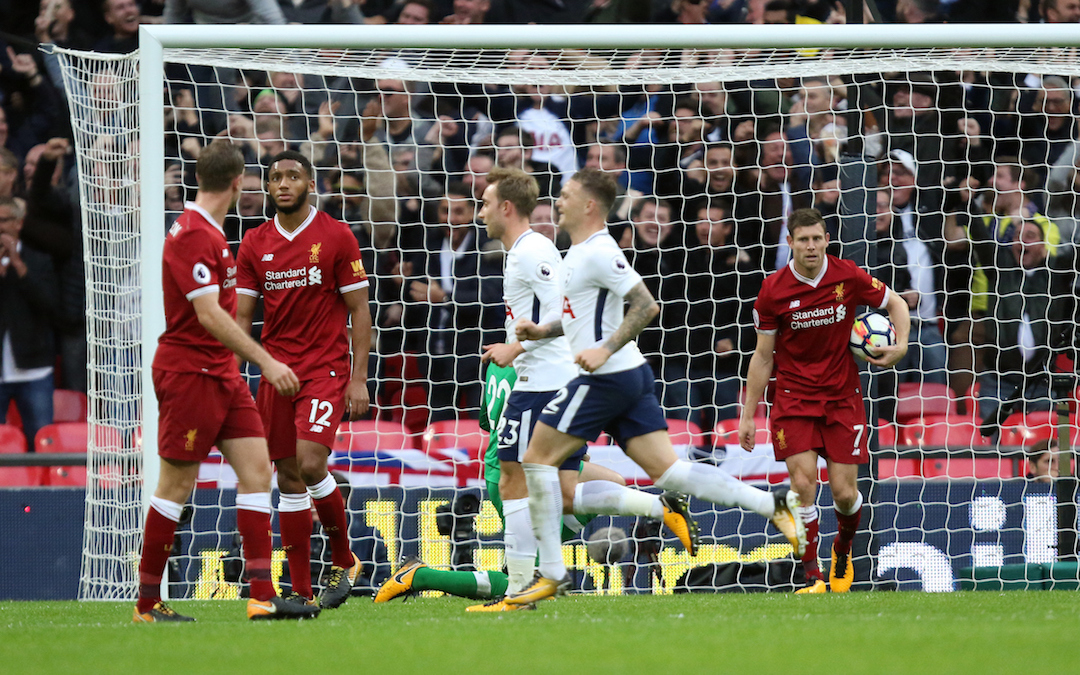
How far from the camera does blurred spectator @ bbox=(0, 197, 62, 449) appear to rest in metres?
8.95

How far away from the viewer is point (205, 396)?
5371 mm

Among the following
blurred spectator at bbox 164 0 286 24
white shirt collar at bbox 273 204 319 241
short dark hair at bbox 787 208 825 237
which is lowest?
white shirt collar at bbox 273 204 319 241

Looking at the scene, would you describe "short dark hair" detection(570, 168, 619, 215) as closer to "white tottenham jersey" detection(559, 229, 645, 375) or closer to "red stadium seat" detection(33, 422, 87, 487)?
"white tottenham jersey" detection(559, 229, 645, 375)

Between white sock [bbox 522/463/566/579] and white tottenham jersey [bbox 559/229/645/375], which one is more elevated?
Answer: white tottenham jersey [bbox 559/229/645/375]

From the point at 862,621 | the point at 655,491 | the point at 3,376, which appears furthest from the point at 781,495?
the point at 3,376

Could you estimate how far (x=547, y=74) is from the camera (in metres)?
8.20

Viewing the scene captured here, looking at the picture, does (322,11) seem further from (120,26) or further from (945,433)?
(945,433)

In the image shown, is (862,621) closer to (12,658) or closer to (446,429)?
(12,658)

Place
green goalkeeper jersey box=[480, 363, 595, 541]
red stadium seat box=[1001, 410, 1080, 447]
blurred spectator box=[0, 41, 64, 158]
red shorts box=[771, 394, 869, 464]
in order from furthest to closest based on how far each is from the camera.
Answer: blurred spectator box=[0, 41, 64, 158] → red stadium seat box=[1001, 410, 1080, 447] → red shorts box=[771, 394, 869, 464] → green goalkeeper jersey box=[480, 363, 595, 541]

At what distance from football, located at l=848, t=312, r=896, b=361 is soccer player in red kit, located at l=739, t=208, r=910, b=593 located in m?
0.03

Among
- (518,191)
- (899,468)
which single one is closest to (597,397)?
(518,191)

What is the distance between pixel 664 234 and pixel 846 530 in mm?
2819

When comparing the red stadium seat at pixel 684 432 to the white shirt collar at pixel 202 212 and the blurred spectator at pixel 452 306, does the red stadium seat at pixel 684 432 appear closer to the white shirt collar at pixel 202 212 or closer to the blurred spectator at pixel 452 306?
the blurred spectator at pixel 452 306

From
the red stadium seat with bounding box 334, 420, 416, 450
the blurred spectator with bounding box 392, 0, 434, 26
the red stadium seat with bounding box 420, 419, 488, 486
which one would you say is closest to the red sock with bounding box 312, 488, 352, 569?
the red stadium seat with bounding box 420, 419, 488, 486
